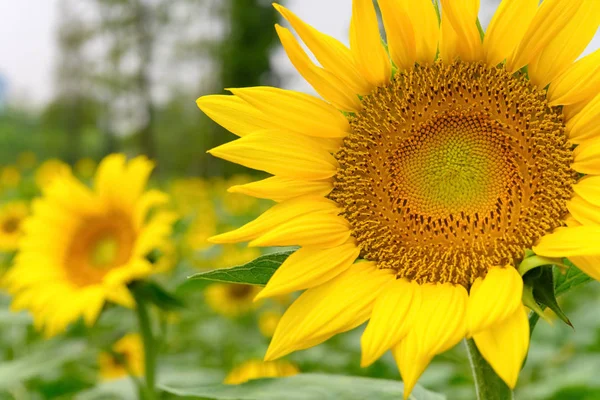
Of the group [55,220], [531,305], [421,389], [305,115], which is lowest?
[421,389]

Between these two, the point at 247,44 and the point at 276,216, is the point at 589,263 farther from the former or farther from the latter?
the point at 247,44

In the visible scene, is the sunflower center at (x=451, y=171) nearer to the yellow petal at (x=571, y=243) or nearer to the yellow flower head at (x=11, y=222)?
the yellow petal at (x=571, y=243)

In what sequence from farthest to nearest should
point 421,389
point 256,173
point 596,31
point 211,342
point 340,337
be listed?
point 256,173 → point 211,342 → point 340,337 → point 421,389 → point 596,31

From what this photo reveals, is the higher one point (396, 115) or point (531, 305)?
point (396, 115)

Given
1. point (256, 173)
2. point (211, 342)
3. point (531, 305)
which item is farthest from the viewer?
point (256, 173)

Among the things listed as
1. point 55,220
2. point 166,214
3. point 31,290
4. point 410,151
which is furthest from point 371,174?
point 55,220

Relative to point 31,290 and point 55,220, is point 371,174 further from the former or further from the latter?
point 55,220

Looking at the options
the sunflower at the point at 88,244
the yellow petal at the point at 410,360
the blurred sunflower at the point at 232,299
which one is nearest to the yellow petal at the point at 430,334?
the yellow petal at the point at 410,360
